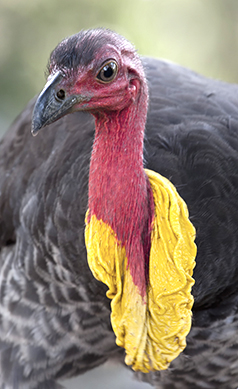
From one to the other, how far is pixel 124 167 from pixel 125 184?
0.18ft

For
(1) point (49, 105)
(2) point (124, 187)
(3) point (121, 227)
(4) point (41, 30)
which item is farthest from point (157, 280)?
(4) point (41, 30)

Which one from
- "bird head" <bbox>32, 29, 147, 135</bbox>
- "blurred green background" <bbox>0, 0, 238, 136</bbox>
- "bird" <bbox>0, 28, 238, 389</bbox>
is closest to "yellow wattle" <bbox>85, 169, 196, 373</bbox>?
"bird" <bbox>0, 28, 238, 389</bbox>

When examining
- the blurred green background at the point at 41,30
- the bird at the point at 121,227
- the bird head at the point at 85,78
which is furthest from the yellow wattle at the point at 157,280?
the blurred green background at the point at 41,30

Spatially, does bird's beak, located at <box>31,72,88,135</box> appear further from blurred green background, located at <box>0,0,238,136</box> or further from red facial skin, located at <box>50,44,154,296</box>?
blurred green background, located at <box>0,0,238,136</box>

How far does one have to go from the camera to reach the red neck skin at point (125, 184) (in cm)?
164

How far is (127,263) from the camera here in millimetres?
1700

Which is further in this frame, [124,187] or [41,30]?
[41,30]

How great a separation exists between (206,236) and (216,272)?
0.13 metres

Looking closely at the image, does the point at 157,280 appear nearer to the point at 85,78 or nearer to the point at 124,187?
the point at 124,187

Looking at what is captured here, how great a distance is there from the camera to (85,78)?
59.0 inches

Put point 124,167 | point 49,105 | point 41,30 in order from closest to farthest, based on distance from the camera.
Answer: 1. point 49,105
2. point 124,167
3. point 41,30

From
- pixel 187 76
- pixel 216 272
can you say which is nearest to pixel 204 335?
pixel 216 272

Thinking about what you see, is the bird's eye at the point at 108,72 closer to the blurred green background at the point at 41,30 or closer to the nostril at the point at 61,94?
the nostril at the point at 61,94

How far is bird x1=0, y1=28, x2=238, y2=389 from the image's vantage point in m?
1.62
